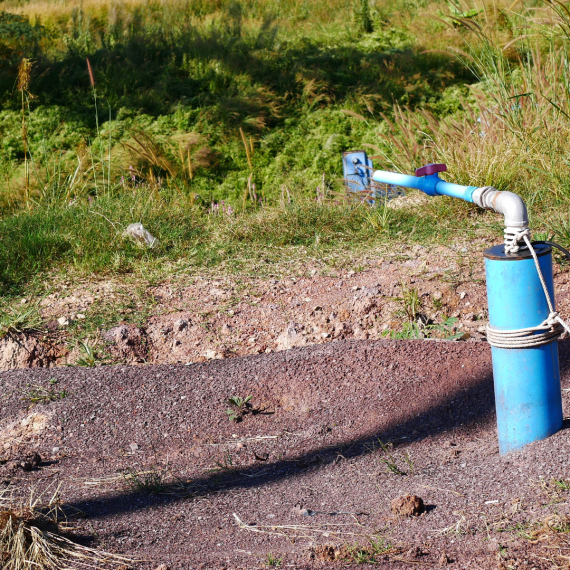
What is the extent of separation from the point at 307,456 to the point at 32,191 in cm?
543

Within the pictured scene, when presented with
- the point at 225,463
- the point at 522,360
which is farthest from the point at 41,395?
the point at 522,360

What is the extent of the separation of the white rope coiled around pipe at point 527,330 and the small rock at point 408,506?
557mm

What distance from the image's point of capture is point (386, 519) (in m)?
1.85

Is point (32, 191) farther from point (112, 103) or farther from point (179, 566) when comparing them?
point (179, 566)

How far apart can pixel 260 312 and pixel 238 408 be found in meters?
1.05

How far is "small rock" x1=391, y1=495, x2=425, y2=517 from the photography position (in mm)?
1831

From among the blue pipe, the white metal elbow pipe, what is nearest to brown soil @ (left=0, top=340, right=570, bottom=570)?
the white metal elbow pipe

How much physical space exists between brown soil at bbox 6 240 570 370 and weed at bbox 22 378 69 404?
57 cm

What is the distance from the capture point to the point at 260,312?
372 centimetres

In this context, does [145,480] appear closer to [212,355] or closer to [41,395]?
[41,395]

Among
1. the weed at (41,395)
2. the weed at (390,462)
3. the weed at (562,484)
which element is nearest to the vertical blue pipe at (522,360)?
the weed at (562,484)

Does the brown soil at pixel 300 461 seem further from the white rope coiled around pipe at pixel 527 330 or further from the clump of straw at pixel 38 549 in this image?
the white rope coiled around pipe at pixel 527 330

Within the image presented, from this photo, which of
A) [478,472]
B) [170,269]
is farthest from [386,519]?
[170,269]

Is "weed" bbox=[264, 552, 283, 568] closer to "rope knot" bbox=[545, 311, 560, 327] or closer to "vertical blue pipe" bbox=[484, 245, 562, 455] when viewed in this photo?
"vertical blue pipe" bbox=[484, 245, 562, 455]
